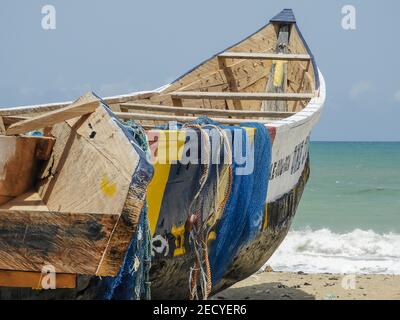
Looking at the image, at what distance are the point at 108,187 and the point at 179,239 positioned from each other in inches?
57.4

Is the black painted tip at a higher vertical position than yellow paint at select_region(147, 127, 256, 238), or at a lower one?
→ higher

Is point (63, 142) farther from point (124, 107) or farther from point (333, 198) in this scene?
point (333, 198)

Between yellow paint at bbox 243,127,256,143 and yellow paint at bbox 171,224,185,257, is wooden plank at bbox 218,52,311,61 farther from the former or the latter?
yellow paint at bbox 171,224,185,257

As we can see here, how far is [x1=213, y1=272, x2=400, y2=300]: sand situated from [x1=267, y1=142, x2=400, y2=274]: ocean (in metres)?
1.32

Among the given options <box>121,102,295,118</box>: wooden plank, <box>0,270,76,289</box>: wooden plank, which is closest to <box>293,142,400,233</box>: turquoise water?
<box>121,102,295,118</box>: wooden plank

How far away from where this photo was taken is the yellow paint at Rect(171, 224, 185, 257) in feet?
16.7

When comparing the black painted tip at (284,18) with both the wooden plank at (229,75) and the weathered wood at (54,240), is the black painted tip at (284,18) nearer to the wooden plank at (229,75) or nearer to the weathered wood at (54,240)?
the wooden plank at (229,75)

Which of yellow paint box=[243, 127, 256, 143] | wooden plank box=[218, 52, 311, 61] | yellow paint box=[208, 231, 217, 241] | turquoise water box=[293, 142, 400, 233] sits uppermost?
wooden plank box=[218, 52, 311, 61]

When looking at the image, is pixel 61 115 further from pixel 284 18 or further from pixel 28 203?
pixel 284 18

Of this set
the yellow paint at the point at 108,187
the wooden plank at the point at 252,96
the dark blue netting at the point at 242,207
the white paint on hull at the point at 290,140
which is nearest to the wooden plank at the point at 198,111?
the wooden plank at the point at 252,96

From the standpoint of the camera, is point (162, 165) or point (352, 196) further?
point (352, 196)

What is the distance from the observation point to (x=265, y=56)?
11055 millimetres

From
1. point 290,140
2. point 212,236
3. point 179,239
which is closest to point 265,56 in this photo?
point 290,140

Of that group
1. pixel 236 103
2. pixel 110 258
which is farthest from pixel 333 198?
pixel 110 258
